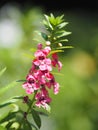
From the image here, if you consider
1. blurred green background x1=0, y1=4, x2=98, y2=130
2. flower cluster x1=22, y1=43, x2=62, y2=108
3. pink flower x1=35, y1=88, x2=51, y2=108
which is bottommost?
blurred green background x1=0, y1=4, x2=98, y2=130

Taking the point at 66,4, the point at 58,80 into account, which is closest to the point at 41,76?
the point at 58,80

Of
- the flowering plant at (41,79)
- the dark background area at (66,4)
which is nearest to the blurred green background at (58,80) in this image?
the flowering plant at (41,79)

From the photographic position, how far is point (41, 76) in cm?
169

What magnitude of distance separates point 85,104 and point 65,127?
286mm

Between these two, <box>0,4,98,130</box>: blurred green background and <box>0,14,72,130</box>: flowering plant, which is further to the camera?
<box>0,4,98,130</box>: blurred green background

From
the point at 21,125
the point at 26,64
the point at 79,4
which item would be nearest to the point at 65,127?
the point at 26,64

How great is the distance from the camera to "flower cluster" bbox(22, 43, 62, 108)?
1.69m

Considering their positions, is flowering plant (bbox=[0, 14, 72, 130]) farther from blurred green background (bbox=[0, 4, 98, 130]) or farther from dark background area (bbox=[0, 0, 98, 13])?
dark background area (bbox=[0, 0, 98, 13])

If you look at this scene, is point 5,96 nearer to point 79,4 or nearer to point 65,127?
point 65,127

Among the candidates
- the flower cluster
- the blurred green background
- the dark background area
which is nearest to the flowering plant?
the flower cluster

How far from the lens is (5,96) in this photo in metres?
4.16

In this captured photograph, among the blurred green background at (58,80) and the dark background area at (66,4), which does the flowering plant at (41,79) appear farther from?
the dark background area at (66,4)

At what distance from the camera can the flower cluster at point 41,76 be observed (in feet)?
5.54

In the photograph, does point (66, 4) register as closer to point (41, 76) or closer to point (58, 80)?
point (58, 80)
